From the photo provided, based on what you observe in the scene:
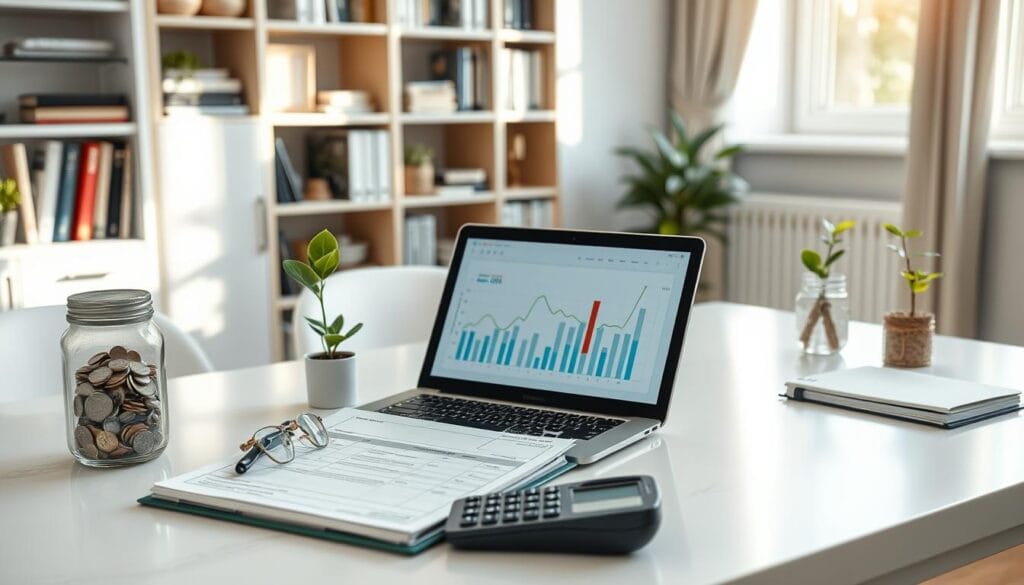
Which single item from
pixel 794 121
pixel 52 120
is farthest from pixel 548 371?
pixel 794 121

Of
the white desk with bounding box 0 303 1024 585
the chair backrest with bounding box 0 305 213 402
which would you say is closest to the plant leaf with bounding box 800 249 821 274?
the white desk with bounding box 0 303 1024 585

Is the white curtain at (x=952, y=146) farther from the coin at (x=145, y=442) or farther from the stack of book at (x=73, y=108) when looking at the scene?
the coin at (x=145, y=442)

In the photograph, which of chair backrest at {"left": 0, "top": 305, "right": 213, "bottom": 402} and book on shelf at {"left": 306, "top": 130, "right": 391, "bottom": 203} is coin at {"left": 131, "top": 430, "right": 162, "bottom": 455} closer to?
chair backrest at {"left": 0, "top": 305, "right": 213, "bottom": 402}

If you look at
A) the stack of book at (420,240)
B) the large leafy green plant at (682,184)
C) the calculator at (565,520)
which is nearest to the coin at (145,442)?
the calculator at (565,520)

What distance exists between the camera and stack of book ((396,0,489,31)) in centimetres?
386

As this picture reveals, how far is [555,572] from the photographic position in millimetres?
907

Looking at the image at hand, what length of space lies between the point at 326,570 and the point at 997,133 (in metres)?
3.36

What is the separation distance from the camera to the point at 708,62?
4363mm

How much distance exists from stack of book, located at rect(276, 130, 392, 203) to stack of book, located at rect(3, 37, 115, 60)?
2.20 ft

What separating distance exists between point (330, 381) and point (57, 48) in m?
2.15

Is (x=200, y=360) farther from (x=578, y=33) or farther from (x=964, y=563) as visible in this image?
(x=578, y=33)

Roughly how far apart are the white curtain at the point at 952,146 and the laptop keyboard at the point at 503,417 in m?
2.56

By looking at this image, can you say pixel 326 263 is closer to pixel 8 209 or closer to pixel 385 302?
pixel 385 302

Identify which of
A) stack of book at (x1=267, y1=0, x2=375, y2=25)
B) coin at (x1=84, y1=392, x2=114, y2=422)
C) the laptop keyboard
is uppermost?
stack of book at (x1=267, y1=0, x2=375, y2=25)
